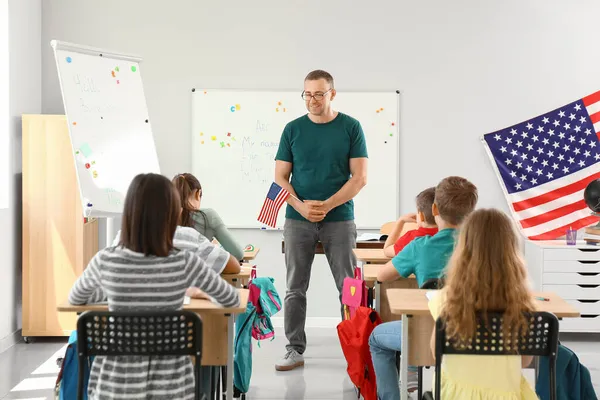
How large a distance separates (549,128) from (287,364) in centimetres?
302

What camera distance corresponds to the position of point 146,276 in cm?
237

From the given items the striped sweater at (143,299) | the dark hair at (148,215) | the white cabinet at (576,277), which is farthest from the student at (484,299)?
the white cabinet at (576,277)

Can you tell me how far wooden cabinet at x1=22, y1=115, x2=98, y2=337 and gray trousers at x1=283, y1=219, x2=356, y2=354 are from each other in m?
1.79

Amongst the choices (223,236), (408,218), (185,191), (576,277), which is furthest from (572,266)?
(185,191)

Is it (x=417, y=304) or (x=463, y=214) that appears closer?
(x=417, y=304)

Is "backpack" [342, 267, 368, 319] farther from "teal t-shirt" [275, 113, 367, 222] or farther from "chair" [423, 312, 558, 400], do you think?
"chair" [423, 312, 558, 400]

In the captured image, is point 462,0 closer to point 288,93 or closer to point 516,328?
point 288,93

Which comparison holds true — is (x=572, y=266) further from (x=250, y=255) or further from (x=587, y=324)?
(x=250, y=255)

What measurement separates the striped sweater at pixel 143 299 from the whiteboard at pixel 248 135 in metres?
3.75

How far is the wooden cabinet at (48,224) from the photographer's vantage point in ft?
17.9

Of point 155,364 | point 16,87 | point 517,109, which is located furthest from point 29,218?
point 517,109

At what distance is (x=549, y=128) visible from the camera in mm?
6164

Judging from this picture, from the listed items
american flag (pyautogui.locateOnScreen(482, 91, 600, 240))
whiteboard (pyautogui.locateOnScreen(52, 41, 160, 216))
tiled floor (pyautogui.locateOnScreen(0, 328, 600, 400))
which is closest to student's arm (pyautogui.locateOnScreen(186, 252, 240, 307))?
tiled floor (pyautogui.locateOnScreen(0, 328, 600, 400))

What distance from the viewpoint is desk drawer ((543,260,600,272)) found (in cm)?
571
